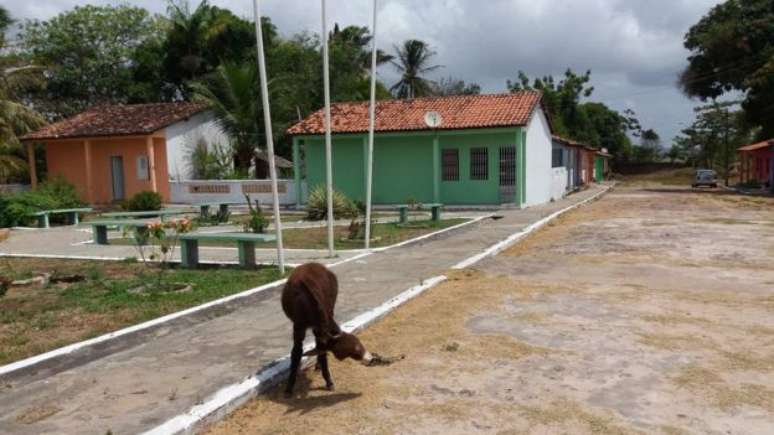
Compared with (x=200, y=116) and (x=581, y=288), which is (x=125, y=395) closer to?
(x=581, y=288)

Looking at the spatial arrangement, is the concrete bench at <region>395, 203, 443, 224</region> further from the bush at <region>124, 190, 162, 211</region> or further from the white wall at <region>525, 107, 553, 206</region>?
the bush at <region>124, 190, 162, 211</region>

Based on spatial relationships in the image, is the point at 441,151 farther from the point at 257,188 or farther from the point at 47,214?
the point at 47,214

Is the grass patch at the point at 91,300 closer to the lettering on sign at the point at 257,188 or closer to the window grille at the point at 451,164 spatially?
the window grille at the point at 451,164

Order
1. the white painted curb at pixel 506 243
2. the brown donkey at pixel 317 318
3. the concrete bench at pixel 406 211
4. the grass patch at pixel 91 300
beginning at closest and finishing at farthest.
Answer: the brown donkey at pixel 317 318 → the grass patch at pixel 91 300 → the white painted curb at pixel 506 243 → the concrete bench at pixel 406 211

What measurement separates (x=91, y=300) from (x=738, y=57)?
119 ft

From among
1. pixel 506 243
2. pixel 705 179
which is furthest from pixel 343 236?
pixel 705 179

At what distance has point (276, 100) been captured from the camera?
3134 centimetres

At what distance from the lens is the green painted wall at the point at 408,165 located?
75.9ft

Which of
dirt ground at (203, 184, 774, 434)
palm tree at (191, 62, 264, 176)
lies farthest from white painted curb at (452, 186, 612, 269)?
palm tree at (191, 62, 264, 176)

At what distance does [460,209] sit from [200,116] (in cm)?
1346

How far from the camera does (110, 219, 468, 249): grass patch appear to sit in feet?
43.0

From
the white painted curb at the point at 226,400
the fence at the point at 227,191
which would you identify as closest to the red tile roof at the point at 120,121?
the fence at the point at 227,191

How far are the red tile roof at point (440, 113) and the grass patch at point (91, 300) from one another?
14.2 meters

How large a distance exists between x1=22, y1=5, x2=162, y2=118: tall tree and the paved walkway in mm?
37481
